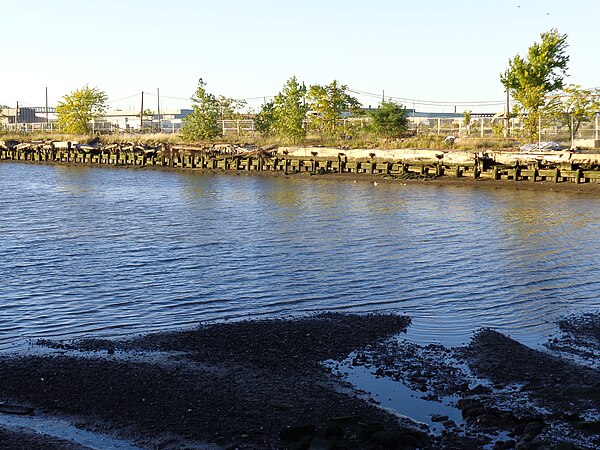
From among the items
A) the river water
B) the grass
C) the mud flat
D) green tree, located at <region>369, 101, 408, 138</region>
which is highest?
green tree, located at <region>369, 101, 408, 138</region>

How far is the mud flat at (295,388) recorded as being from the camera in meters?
7.80

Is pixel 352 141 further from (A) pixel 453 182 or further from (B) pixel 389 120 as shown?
(A) pixel 453 182

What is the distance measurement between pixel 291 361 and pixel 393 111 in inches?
1846

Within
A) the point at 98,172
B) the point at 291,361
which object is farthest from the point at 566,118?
the point at 291,361

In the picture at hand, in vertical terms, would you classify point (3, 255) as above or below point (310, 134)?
below

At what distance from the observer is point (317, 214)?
28.4 meters

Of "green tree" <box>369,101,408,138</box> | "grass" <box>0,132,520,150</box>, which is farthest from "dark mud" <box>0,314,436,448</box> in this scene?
"green tree" <box>369,101,408,138</box>

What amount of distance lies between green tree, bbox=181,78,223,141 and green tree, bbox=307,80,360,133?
28.5 ft

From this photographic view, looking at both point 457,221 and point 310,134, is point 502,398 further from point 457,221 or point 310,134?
point 310,134

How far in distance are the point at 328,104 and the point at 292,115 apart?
234 inches

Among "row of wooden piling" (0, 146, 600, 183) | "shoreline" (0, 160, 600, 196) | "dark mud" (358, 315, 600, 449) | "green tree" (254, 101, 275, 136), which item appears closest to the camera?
"dark mud" (358, 315, 600, 449)

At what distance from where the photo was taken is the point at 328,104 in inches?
2511

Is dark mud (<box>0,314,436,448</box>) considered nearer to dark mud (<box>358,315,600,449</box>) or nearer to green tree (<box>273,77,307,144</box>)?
dark mud (<box>358,315,600,449</box>)

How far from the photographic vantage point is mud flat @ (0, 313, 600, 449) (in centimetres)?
780
